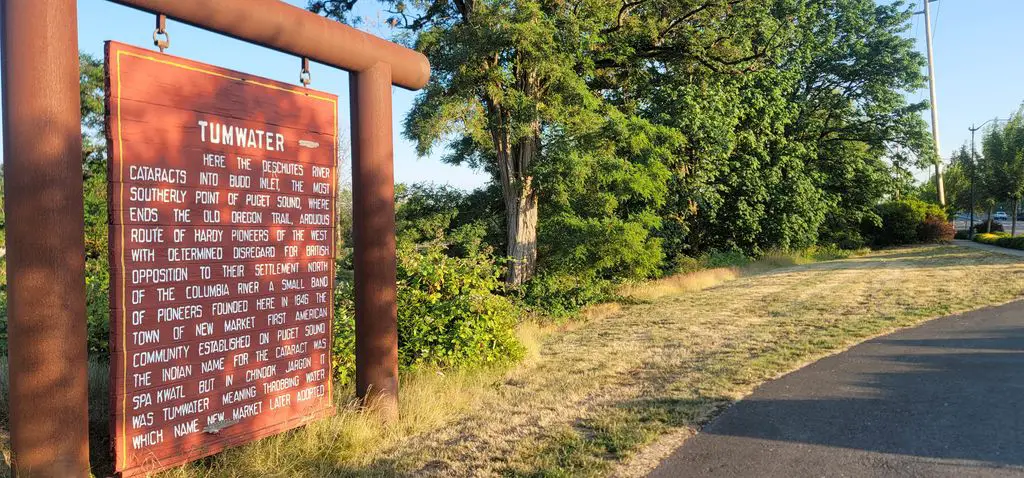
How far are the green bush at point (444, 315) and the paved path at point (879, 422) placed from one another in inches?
114

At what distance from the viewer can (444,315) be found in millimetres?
7891

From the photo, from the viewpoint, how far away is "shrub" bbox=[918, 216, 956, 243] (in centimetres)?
3375

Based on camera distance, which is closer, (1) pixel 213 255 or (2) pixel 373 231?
(1) pixel 213 255

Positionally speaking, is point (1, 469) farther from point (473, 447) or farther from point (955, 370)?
point (955, 370)

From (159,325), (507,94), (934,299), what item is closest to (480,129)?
(507,94)

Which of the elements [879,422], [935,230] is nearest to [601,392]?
[879,422]

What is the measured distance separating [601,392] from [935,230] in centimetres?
3278

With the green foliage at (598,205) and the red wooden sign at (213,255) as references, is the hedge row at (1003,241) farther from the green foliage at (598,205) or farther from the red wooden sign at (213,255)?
the red wooden sign at (213,255)

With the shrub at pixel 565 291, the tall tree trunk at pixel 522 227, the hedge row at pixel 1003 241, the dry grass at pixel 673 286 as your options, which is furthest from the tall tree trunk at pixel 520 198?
the hedge row at pixel 1003 241

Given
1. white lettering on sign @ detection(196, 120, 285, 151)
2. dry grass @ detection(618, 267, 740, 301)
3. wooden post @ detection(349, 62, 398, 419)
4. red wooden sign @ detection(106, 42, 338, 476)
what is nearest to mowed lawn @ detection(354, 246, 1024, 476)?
wooden post @ detection(349, 62, 398, 419)

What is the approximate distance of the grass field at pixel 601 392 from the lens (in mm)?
4926

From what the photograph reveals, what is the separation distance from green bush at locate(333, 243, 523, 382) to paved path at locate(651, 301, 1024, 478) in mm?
2899

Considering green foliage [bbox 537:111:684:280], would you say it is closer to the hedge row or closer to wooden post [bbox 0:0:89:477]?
wooden post [bbox 0:0:89:477]

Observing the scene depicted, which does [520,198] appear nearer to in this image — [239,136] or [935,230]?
[239,136]
